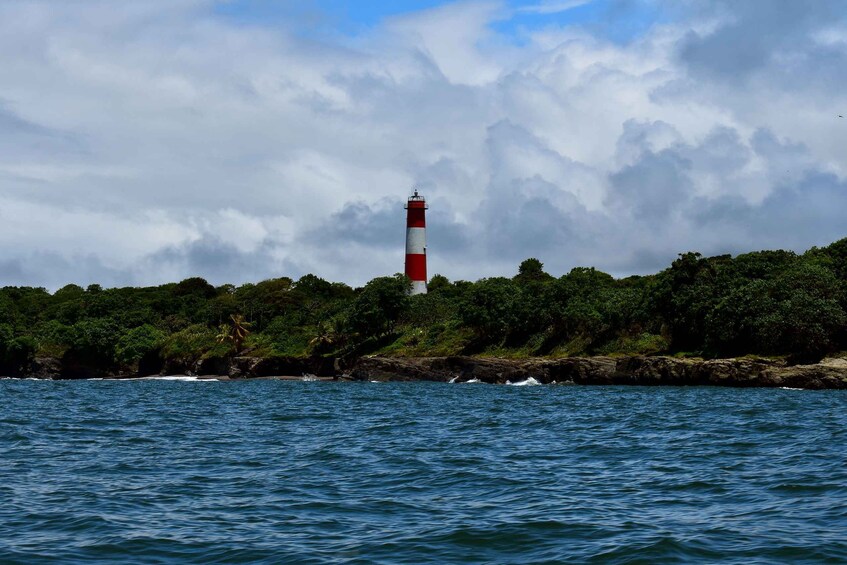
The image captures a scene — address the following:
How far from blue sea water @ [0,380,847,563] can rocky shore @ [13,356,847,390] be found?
129 ft

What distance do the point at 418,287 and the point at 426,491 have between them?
103853 mm

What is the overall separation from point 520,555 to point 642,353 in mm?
80418

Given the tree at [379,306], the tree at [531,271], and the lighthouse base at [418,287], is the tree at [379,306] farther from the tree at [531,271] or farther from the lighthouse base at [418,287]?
the tree at [531,271]

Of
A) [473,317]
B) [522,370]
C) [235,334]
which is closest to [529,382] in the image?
[522,370]

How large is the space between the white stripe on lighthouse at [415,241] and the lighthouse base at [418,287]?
401cm

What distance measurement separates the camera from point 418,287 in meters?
125

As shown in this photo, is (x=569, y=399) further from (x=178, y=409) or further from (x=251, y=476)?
(x=251, y=476)

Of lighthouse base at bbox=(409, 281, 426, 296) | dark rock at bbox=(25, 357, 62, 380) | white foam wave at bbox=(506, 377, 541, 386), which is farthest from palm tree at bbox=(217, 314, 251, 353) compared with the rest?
white foam wave at bbox=(506, 377, 541, 386)

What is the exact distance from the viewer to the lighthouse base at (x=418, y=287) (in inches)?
4877

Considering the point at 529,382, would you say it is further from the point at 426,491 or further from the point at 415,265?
the point at 426,491

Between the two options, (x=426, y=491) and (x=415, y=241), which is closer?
(x=426, y=491)

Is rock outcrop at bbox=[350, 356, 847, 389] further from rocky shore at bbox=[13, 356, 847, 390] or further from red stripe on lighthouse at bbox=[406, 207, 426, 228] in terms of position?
red stripe on lighthouse at bbox=[406, 207, 426, 228]

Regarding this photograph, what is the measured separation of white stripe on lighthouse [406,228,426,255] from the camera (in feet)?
400

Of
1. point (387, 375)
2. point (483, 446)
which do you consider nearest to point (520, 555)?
point (483, 446)
